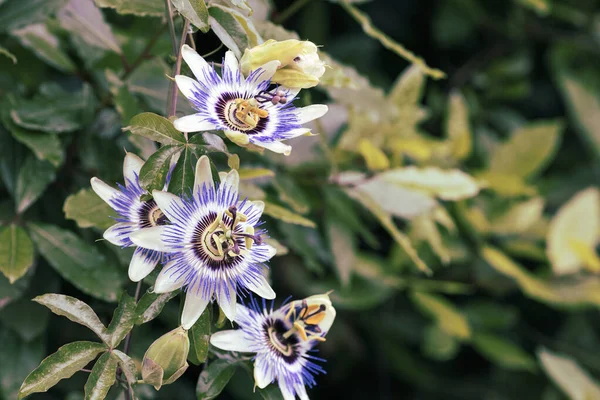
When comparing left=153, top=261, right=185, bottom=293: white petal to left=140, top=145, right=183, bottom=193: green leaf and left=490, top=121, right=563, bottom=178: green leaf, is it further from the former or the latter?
left=490, top=121, right=563, bottom=178: green leaf

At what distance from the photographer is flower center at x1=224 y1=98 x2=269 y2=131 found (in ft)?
A: 1.53

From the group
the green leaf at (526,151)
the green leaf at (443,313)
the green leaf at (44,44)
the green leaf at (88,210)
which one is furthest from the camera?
the green leaf at (526,151)

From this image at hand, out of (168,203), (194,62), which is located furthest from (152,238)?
(194,62)

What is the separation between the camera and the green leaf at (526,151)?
1.10m

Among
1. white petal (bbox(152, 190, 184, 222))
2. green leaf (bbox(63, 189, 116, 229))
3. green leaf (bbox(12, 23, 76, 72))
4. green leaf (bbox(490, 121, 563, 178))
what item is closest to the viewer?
white petal (bbox(152, 190, 184, 222))

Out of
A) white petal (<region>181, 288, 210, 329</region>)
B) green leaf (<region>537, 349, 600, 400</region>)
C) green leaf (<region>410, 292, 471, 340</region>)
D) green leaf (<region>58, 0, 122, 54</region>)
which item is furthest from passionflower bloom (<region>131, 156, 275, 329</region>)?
green leaf (<region>537, 349, 600, 400</region>)

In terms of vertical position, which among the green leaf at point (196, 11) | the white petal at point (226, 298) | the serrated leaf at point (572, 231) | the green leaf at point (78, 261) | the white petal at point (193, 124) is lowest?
the serrated leaf at point (572, 231)

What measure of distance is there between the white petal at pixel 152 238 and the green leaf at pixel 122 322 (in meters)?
0.05

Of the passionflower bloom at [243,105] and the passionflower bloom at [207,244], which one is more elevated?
the passionflower bloom at [243,105]

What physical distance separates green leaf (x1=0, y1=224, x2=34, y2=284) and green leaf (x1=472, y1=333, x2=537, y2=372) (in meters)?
0.73

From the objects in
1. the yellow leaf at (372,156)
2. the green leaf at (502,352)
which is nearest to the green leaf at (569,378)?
the green leaf at (502,352)

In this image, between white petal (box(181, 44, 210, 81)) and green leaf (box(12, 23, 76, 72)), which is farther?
green leaf (box(12, 23, 76, 72))

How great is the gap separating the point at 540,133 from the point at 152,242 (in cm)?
86

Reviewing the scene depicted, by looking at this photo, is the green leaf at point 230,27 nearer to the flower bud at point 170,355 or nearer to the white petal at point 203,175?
the white petal at point 203,175
